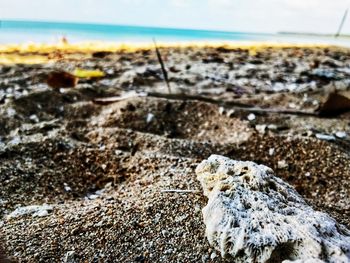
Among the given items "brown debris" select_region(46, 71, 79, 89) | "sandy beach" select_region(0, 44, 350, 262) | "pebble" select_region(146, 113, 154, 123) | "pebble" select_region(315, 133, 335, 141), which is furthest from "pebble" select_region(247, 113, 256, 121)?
"brown debris" select_region(46, 71, 79, 89)

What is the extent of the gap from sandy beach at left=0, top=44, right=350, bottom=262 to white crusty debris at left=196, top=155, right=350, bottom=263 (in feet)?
0.41

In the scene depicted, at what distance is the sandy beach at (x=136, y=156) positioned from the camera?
Answer: 142cm

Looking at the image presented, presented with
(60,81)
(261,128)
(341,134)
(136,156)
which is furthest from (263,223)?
(60,81)

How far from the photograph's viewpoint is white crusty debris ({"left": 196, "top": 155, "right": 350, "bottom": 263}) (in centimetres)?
116

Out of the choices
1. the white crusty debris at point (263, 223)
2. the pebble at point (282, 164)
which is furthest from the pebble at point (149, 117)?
the white crusty debris at point (263, 223)

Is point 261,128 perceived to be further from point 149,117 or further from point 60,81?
point 60,81

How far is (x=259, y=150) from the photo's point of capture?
2424 millimetres

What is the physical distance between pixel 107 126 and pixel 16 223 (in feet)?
4.30

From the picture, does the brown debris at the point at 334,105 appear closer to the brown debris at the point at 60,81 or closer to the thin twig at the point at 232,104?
the thin twig at the point at 232,104

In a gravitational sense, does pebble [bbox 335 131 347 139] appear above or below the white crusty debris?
below

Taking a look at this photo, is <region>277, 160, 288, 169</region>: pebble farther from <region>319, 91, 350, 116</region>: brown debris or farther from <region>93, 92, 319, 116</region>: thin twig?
<region>319, 91, 350, 116</region>: brown debris

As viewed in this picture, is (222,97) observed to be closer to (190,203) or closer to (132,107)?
(132,107)

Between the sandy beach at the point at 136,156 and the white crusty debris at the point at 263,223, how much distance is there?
4.9 inches

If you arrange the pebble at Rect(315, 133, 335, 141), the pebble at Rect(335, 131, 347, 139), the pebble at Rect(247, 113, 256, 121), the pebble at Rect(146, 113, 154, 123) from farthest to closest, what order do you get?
the pebble at Rect(247, 113, 256, 121), the pebble at Rect(146, 113, 154, 123), the pebble at Rect(335, 131, 347, 139), the pebble at Rect(315, 133, 335, 141)
